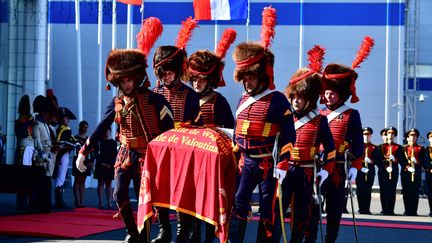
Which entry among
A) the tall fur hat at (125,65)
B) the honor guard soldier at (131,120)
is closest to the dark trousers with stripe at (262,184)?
the honor guard soldier at (131,120)

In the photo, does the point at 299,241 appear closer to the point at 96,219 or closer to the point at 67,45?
the point at 96,219

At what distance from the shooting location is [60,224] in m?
12.8

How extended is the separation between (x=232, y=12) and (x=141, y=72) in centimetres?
1570

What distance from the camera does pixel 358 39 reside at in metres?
27.7

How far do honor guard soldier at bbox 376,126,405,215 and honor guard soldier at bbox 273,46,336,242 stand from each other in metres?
9.73

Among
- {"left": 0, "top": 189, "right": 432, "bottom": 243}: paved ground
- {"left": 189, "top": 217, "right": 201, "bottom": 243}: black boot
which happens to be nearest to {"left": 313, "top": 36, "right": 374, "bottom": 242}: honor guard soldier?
{"left": 189, "top": 217, "right": 201, "bottom": 243}: black boot

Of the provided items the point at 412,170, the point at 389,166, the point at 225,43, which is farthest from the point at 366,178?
the point at 225,43

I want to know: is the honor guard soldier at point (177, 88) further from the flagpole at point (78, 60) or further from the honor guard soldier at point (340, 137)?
the flagpole at point (78, 60)

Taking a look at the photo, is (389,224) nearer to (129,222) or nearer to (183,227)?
(183,227)

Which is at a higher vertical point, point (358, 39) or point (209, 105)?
point (358, 39)

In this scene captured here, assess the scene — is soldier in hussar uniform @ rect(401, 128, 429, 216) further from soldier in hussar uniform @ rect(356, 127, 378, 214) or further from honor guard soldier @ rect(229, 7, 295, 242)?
honor guard soldier @ rect(229, 7, 295, 242)

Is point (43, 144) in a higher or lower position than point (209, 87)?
lower

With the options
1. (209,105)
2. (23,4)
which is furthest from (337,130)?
(23,4)

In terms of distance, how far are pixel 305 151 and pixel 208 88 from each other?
1.57 metres
